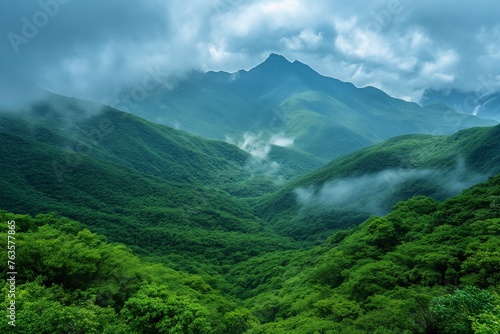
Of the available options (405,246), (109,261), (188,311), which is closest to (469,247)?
(405,246)

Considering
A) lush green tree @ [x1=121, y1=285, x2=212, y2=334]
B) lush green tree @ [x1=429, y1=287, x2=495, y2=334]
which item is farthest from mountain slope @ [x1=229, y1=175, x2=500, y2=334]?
lush green tree @ [x1=121, y1=285, x2=212, y2=334]

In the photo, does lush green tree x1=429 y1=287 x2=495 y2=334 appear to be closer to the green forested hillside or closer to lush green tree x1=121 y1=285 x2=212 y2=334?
the green forested hillside

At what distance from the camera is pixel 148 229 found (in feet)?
598

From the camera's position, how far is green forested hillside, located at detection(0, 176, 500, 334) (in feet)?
84.4

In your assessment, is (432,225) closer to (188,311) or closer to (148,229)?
(188,311)

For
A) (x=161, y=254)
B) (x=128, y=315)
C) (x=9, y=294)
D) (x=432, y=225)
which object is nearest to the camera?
(x=9, y=294)

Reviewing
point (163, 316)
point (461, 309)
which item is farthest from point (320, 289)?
point (163, 316)

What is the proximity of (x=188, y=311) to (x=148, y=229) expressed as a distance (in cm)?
16224

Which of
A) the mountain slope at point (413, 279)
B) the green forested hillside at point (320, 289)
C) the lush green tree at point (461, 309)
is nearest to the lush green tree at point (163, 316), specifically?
the green forested hillside at point (320, 289)

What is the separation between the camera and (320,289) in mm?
56875

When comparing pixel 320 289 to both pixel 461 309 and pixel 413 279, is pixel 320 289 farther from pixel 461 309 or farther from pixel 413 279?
pixel 461 309

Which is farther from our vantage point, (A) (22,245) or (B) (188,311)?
(A) (22,245)

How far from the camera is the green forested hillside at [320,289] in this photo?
1013 inches

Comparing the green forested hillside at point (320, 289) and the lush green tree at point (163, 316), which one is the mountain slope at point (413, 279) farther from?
the lush green tree at point (163, 316)
